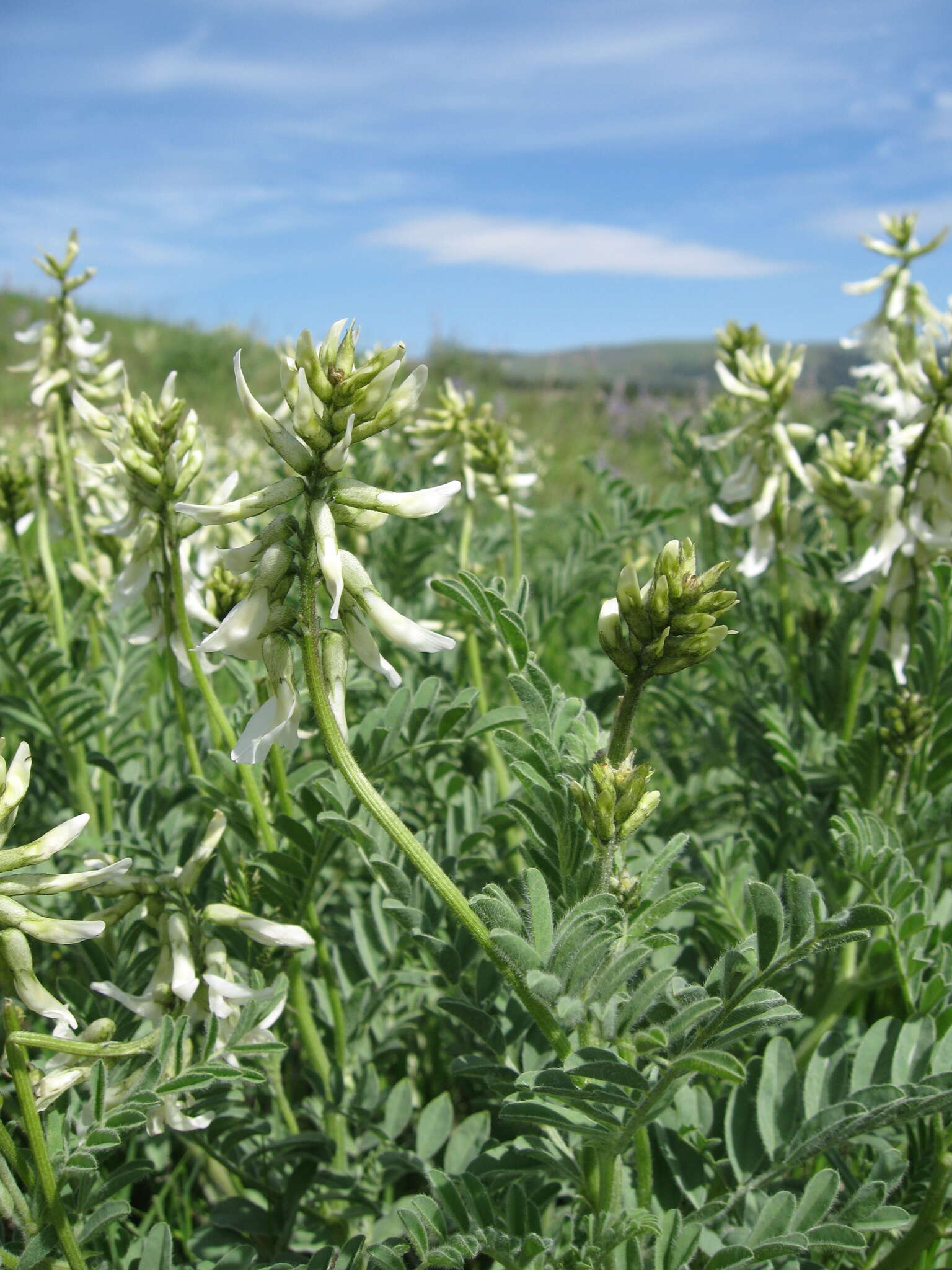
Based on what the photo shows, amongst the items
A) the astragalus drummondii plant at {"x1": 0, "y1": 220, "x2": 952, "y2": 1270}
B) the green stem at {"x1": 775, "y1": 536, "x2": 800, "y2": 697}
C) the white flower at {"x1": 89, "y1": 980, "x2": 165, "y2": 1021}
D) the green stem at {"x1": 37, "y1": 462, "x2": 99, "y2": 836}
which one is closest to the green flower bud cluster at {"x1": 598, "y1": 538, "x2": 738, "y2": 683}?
the astragalus drummondii plant at {"x1": 0, "y1": 220, "x2": 952, "y2": 1270}

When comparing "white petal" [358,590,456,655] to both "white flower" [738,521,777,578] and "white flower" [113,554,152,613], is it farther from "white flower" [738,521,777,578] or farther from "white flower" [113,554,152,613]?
"white flower" [738,521,777,578]

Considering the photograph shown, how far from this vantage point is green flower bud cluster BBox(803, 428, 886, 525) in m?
2.39

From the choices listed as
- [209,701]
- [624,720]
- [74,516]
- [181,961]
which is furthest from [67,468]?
[624,720]

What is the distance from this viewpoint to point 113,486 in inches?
122

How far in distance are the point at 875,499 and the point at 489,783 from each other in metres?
1.08

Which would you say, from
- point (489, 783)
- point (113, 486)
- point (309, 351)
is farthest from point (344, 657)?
point (113, 486)

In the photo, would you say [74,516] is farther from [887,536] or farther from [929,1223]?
[929,1223]

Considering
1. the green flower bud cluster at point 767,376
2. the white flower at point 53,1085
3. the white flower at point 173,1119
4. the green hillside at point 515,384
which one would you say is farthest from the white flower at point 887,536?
the green hillside at point 515,384

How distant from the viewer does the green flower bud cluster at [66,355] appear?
2.61 meters

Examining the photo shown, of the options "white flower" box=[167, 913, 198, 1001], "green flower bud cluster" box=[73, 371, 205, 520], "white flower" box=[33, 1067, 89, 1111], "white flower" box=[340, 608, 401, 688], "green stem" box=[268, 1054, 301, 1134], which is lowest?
"green stem" box=[268, 1054, 301, 1134]

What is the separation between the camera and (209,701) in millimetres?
1604

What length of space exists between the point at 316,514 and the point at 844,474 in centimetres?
170

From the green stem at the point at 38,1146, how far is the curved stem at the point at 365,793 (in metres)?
0.47

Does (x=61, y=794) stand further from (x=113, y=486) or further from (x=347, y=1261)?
(x=347, y=1261)
